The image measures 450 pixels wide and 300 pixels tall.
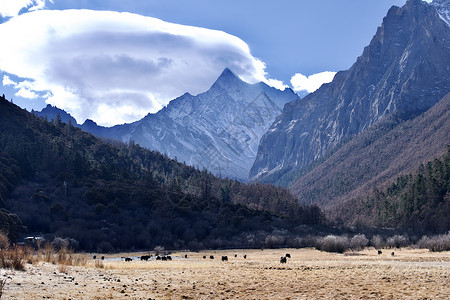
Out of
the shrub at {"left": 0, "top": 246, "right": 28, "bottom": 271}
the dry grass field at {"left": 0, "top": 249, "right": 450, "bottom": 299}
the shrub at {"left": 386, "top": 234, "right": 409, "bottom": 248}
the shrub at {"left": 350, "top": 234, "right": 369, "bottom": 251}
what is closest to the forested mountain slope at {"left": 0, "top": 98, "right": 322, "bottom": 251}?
the shrub at {"left": 350, "top": 234, "right": 369, "bottom": 251}

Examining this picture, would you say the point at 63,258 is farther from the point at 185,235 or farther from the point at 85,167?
the point at 85,167

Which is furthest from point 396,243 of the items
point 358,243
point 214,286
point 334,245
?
point 214,286

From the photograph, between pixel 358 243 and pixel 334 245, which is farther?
pixel 358 243

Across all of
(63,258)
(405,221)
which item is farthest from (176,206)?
(63,258)

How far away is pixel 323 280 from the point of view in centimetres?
2894

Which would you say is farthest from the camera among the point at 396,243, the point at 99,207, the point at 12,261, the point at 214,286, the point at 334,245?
the point at 99,207

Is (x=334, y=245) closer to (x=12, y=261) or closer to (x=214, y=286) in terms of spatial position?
(x=214, y=286)

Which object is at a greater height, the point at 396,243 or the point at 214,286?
the point at 396,243

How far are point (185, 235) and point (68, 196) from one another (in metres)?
30.6

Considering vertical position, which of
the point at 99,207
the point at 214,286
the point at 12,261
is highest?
the point at 99,207

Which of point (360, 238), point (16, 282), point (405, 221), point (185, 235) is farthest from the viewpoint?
point (405, 221)

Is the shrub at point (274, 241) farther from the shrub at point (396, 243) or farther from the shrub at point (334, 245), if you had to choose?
the shrub at point (396, 243)

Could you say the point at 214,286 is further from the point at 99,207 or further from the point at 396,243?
the point at 99,207

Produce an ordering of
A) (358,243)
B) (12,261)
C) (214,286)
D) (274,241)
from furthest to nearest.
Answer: (274,241), (358,243), (214,286), (12,261)
